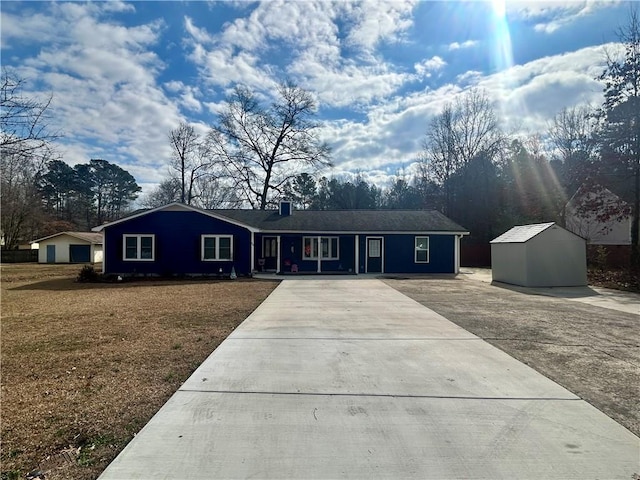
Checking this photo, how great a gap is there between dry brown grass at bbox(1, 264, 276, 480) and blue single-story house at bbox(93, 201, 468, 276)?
8.27 metres

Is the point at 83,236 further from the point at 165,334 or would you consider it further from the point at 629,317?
the point at 629,317

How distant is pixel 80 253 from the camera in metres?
34.7

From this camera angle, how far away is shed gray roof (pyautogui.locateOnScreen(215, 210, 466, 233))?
19.3 m

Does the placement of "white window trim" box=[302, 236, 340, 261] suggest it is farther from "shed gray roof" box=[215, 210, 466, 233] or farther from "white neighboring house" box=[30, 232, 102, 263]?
"white neighboring house" box=[30, 232, 102, 263]

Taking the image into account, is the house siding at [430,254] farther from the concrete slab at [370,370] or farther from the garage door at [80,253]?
the garage door at [80,253]

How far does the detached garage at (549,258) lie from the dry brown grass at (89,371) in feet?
34.4

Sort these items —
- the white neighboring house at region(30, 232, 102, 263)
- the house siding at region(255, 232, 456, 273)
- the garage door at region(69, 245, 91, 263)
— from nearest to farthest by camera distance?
the house siding at region(255, 232, 456, 273), the white neighboring house at region(30, 232, 102, 263), the garage door at region(69, 245, 91, 263)

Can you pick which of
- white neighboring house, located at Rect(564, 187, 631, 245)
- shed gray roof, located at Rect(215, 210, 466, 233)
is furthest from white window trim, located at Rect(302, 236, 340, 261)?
white neighboring house, located at Rect(564, 187, 631, 245)

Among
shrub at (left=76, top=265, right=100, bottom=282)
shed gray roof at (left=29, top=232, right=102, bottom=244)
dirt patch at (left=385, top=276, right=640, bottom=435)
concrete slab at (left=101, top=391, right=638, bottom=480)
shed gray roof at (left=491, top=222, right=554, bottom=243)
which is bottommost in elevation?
dirt patch at (left=385, top=276, right=640, bottom=435)

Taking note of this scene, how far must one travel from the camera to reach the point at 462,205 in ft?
108

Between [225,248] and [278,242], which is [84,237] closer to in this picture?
[225,248]

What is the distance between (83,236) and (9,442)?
123 ft

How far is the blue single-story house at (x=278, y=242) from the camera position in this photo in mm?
17625

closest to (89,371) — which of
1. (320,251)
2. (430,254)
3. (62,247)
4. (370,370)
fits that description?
(370,370)
